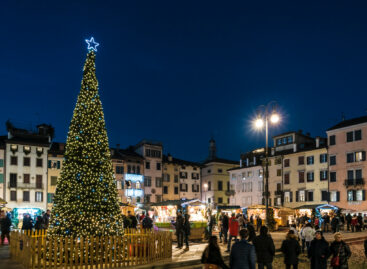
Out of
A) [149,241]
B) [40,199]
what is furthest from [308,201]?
[149,241]

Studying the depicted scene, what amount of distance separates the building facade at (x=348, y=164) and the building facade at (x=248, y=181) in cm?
1400

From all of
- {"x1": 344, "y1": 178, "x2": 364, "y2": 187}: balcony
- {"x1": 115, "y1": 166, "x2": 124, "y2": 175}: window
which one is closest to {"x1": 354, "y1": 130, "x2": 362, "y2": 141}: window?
{"x1": 344, "y1": 178, "x2": 364, "y2": 187}: balcony

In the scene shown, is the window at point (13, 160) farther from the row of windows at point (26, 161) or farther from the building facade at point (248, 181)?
the building facade at point (248, 181)

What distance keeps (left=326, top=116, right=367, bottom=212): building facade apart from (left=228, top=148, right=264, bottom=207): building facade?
14002 millimetres

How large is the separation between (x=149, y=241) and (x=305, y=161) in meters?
46.6

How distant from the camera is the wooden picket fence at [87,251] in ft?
43.3

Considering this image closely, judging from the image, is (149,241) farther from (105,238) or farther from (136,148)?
(136,148)

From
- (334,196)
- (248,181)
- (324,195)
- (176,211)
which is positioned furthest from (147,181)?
(176,211)

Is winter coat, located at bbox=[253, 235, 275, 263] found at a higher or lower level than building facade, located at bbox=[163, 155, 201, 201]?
lower

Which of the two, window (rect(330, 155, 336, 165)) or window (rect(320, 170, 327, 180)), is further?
window (rect(320, 170, 327, 180))

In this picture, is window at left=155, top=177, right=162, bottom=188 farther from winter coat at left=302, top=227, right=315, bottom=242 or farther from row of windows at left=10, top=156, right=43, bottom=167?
winter coat at left=302, top=227, right=315, bottom=242

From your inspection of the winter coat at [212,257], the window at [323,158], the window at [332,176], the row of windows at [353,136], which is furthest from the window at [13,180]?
the winter coat at [212,257]

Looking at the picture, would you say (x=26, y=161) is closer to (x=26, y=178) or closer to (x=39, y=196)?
(x=26, y=178)

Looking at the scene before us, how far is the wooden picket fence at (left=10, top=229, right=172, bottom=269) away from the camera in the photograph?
43.3 ft
